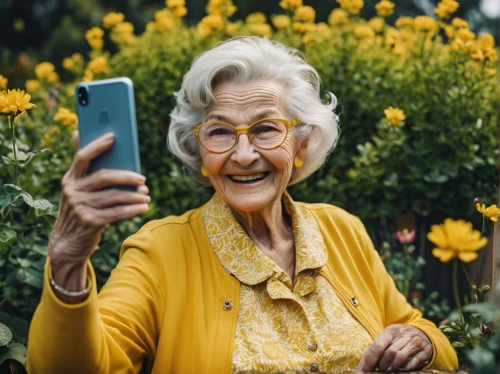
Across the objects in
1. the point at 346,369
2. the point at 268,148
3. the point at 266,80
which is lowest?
the point at 346,369

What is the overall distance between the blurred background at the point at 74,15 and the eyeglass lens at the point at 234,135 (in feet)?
20.3

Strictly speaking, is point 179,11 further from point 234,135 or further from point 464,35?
point 234,135

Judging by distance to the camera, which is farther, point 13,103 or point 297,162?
point 297,162

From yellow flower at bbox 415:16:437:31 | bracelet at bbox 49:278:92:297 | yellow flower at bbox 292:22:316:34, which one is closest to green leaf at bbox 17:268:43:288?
bracelet at bbox 49:278:92:297

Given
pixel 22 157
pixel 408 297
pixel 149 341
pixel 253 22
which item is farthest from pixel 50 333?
pixel 253 22

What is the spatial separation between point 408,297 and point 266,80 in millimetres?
1637

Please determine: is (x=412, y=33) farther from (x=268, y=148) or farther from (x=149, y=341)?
(x=149, y=341)

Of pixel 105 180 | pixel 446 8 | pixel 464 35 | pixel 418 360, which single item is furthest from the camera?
pixel 446 8

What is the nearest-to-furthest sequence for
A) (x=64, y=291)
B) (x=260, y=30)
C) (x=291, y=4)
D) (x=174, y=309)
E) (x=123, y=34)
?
(x=64, y=291), (x=174, y=309), (x=291, y=4), (x=260, y=30), (x=123, y=34)

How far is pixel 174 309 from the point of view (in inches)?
94.3

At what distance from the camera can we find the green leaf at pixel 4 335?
2.50 metres

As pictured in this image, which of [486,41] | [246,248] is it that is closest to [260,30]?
[486,41]

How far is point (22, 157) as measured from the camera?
2697mm

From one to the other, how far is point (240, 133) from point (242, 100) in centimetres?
12
